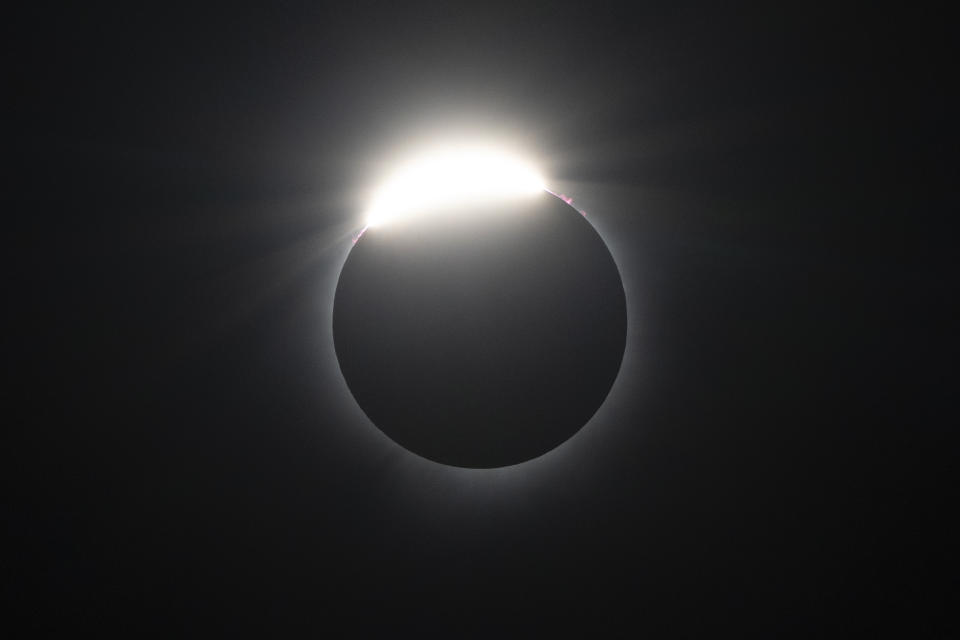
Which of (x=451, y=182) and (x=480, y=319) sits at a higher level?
(x=451, y=182)

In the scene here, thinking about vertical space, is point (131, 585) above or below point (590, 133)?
below

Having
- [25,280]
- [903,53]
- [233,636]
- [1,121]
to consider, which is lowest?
[233,636]

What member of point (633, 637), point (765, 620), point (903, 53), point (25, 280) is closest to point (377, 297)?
point (25, 280)

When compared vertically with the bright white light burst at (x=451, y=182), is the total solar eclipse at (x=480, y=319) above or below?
below

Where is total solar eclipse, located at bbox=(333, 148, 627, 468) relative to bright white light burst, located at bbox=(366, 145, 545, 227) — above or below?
below

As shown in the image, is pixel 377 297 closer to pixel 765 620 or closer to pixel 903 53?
pixel 765 620
